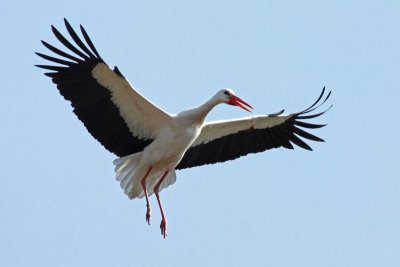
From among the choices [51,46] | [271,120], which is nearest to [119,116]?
[51,46]

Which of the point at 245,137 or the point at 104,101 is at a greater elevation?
the point at 104,101

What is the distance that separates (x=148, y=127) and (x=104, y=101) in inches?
32.3

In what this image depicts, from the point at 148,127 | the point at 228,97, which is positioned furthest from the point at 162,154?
the point at 228,97

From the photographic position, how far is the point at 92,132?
47.3ft

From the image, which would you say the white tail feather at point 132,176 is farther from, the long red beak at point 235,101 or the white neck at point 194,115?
the long red beak at point 235,101

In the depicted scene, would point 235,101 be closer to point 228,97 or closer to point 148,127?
point 228,97

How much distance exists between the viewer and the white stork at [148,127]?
13992mm

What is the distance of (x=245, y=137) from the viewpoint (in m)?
15.7

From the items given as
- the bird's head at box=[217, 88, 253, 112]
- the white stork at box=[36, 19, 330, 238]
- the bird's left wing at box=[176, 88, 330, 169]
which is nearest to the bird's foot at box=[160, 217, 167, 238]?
the white stork at box=[36, 19, 330, 238]

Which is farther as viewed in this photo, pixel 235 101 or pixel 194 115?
pixel 235 101

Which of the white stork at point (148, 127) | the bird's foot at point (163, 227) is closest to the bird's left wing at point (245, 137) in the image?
the white stork at point (148, 127)

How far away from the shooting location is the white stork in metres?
14.0

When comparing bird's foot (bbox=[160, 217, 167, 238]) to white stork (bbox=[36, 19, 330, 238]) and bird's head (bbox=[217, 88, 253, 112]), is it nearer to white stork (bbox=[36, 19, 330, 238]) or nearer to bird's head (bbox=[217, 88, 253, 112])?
white stork (bbox=[36, 19, 330, 238])

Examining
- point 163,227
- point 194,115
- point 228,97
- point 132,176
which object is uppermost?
point 194,115
